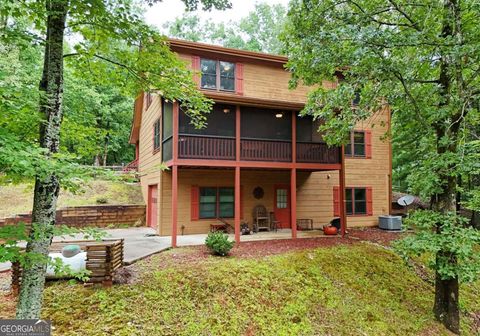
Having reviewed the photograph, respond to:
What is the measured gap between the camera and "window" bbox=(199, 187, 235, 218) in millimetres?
11547

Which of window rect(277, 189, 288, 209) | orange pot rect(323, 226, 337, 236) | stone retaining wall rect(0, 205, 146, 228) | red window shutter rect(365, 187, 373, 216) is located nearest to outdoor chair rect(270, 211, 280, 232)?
window rect(277, 189, 288, 209)

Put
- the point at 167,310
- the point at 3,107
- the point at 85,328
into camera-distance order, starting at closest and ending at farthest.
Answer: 1. the point at 3,107
2. the point at 85,328
3. the point at 167,310

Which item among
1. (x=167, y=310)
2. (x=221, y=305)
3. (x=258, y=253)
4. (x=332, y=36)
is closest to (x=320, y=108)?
(x=332, y=36)

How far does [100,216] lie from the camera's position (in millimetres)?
12789

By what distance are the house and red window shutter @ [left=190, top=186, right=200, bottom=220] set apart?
4 cm

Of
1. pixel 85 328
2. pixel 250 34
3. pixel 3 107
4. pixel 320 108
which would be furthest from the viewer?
pixel 250 34

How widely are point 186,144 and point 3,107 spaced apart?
19.7 feet

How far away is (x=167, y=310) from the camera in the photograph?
16.9ft

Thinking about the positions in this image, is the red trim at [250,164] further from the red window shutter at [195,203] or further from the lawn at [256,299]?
the lawn at [256,299]

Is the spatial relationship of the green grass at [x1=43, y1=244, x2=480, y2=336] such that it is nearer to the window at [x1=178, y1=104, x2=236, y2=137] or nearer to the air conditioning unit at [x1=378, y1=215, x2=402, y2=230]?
the window at [x1=178, y1=104, x2=236, y2=137]

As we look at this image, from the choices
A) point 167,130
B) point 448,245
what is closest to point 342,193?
point 448,245

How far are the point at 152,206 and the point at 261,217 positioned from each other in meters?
4.95

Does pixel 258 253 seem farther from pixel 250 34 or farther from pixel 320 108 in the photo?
pixel 250 34

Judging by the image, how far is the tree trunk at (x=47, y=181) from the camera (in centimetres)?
389
